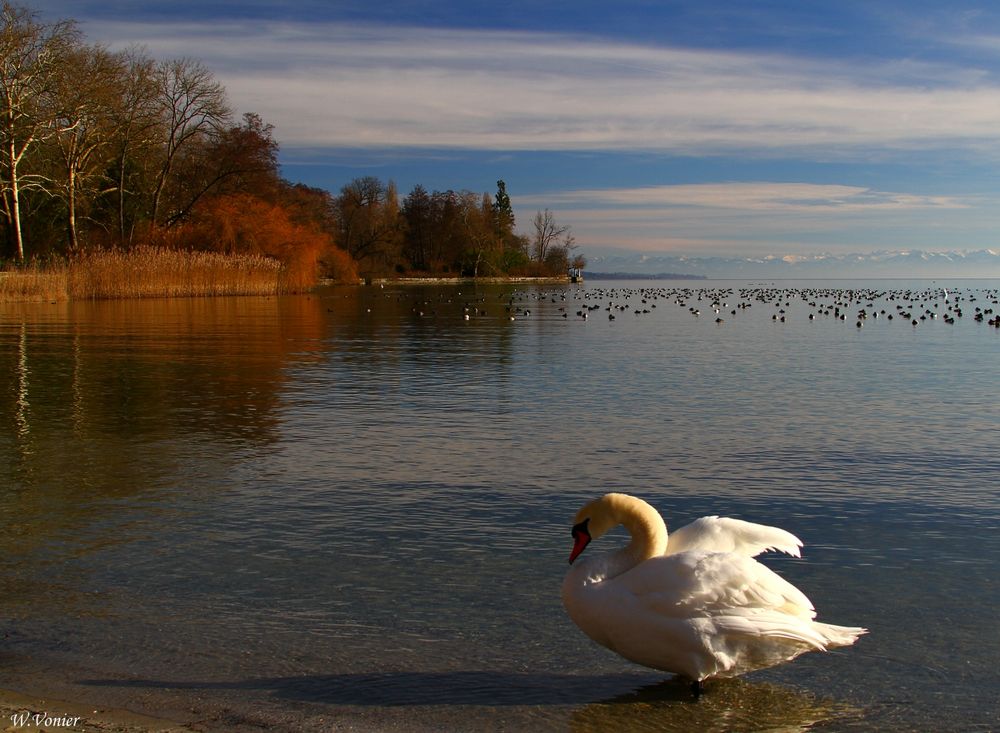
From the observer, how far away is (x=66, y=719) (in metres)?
4.50

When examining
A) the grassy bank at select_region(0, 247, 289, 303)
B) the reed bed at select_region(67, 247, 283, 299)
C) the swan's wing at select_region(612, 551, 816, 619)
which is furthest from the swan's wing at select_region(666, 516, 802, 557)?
the reed bed at select_region(67, 247, 283, 299)

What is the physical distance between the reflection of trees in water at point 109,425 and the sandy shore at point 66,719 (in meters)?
1.57

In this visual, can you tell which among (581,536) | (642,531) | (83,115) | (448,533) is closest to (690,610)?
(642,531)

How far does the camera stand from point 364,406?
14.5 metres

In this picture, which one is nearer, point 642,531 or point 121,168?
point 642,531

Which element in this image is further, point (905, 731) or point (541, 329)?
point (541, 329)

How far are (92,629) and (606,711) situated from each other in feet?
9.61

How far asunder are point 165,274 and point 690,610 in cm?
4806

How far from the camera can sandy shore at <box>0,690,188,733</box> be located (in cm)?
441

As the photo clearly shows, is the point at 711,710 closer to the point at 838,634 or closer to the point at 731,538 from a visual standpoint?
the point at 838,634

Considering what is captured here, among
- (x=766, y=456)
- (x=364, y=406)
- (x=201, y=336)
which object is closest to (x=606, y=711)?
(x=766, y=456)

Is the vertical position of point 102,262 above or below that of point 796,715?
above

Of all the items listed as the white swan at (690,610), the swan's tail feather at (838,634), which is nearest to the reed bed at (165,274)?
the white swan at (690,610)

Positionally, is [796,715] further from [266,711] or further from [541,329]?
[541,329]
